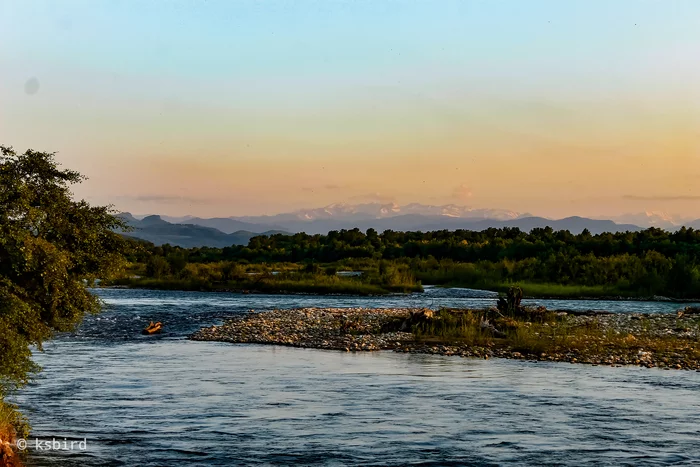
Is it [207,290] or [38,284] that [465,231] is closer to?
[207,290]

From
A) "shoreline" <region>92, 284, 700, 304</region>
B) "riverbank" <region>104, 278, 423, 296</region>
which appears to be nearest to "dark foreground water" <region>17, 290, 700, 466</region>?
"shoreline" <region>92, 284, 700, 304</region>

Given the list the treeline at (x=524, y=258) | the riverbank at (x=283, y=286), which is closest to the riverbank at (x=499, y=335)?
the treeline at (x=524, y=258)

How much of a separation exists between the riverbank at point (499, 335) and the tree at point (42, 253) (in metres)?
17.4

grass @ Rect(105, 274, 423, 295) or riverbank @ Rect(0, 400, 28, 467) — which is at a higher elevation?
grass @ Rect(105, 274, 423, 295)

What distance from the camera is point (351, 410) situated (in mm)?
20562

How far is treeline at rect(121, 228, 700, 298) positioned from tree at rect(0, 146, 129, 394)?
203 feet

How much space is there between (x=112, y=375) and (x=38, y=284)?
10.8 meters

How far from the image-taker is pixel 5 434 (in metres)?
15.5

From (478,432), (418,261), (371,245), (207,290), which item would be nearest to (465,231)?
(371,245)

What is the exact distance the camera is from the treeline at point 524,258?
7475cm

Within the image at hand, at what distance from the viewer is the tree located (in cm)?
1541

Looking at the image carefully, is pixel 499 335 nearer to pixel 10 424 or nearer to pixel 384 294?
pixel 10 424

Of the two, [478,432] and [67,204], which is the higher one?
[67,204]

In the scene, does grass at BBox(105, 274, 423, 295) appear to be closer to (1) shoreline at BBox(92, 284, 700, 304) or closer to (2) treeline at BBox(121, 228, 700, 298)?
(1) shoreline at BBox(92, 284, 700, 304)
